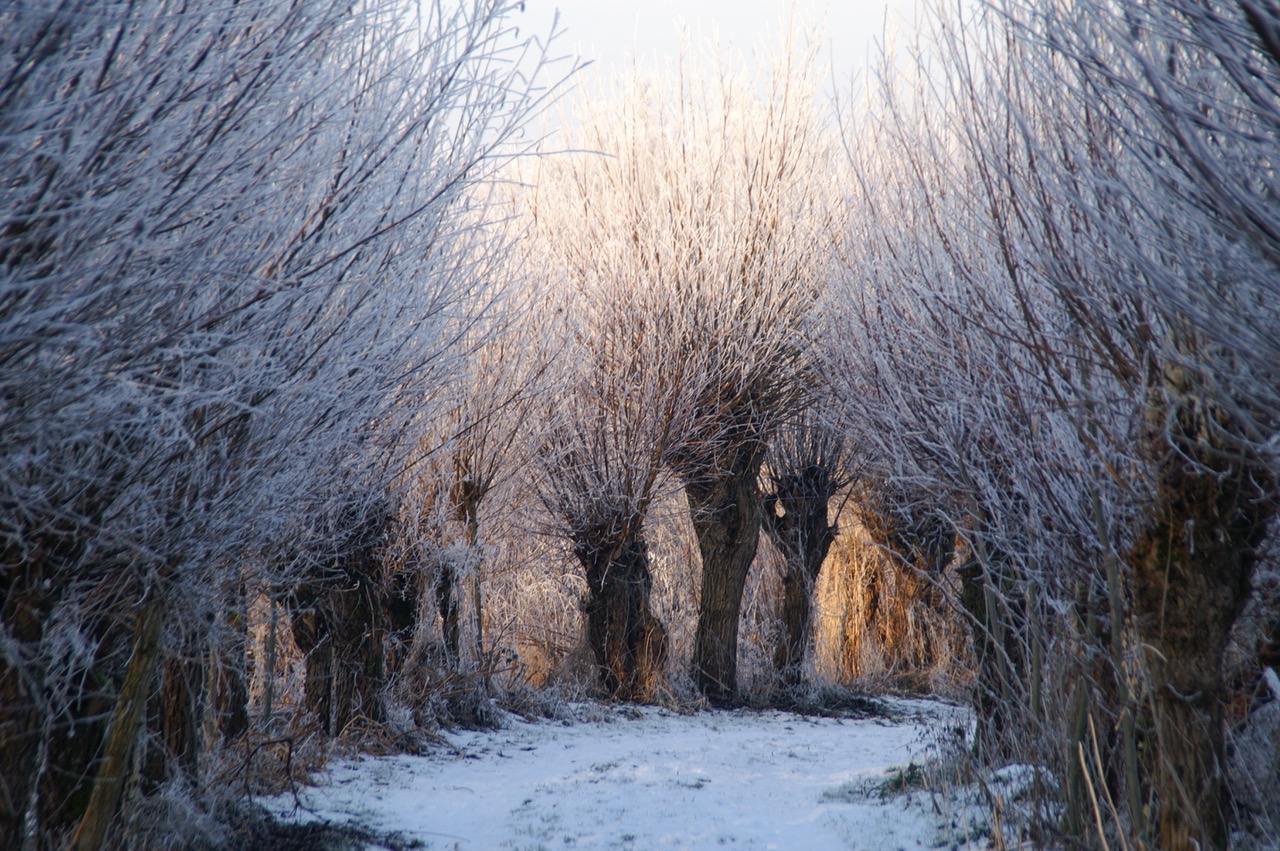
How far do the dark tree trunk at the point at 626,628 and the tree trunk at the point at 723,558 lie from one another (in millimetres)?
748

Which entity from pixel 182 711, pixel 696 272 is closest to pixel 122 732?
pixel 182 711

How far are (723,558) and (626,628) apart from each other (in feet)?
5.28

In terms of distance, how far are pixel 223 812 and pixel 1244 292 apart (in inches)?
208

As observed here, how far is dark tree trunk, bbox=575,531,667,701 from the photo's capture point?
1204cm

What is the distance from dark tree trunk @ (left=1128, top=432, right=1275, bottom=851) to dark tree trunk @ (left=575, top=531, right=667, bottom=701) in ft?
28.3

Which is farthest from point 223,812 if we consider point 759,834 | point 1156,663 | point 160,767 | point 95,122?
point 1156,663

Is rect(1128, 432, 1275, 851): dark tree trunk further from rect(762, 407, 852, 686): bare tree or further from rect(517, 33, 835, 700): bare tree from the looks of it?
rect(762, 407, 852, 686): bare tree

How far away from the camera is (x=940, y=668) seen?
593 inches

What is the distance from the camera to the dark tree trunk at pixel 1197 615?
3.39 m

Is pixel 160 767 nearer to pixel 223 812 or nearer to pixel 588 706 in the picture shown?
pixel 223 812

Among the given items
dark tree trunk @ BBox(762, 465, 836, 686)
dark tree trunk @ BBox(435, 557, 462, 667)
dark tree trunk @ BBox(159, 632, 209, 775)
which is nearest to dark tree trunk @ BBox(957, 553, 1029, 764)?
dark tree trunk @ BBox(159, 632, 209, 775)

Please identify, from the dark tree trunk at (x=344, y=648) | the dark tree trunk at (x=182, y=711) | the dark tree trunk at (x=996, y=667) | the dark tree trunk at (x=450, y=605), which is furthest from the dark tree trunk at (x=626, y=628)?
the dark tree trunk at (x=182, y=711)

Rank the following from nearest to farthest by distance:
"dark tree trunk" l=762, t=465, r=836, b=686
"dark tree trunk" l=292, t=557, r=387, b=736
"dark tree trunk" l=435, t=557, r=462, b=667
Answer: "dark tree trunk" l=292, t=557, r=387, b=736
"dark tree trunk" l=435, t=557, r=462, b=667
"dark tree trunk" l=762, t=465, r=836, b=686

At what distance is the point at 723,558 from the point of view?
12.8 meters
